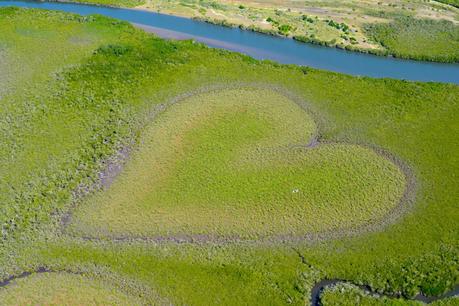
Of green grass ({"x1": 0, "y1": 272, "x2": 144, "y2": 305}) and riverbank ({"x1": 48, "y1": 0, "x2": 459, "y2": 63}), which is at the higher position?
riverbank ({"x1": 48, "y1": 0, "x2": 459, "y2": 63})

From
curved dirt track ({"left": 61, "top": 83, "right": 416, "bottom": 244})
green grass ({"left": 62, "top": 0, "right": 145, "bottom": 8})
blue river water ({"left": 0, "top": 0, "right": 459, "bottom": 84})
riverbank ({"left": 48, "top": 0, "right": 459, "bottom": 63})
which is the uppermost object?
riverbank ({"left": 48, "top": 0, "right": 459, "bottom": 63})

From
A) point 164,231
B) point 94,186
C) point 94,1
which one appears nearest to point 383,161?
point 164,231

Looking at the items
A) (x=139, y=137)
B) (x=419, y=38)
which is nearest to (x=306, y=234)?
(x=139, y=137)

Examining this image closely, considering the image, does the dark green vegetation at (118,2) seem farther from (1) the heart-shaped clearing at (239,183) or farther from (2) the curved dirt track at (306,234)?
(1) the heart-shaped clearing at (239,183)

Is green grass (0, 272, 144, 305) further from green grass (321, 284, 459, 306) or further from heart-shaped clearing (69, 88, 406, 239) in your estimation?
green grass (321, 284, 459, 306)

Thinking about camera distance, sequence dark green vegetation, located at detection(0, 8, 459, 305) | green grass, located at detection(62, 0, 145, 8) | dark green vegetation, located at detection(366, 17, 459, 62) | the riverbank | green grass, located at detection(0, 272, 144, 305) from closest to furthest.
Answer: green grass, located at detection(0, 272, 144, 305)
dark green vegetation, located at detection(0, 8, 459, 305)
dark green vegetation, located at detection(366, 17, 459, 62)
the riverbank
green grass, located at detection(62, 0, 145, 8)

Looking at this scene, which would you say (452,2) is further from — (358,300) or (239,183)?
(358,300)

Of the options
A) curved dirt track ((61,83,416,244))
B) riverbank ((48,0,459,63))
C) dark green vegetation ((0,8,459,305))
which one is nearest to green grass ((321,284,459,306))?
dark green vegetation ((0,8,459,305))
